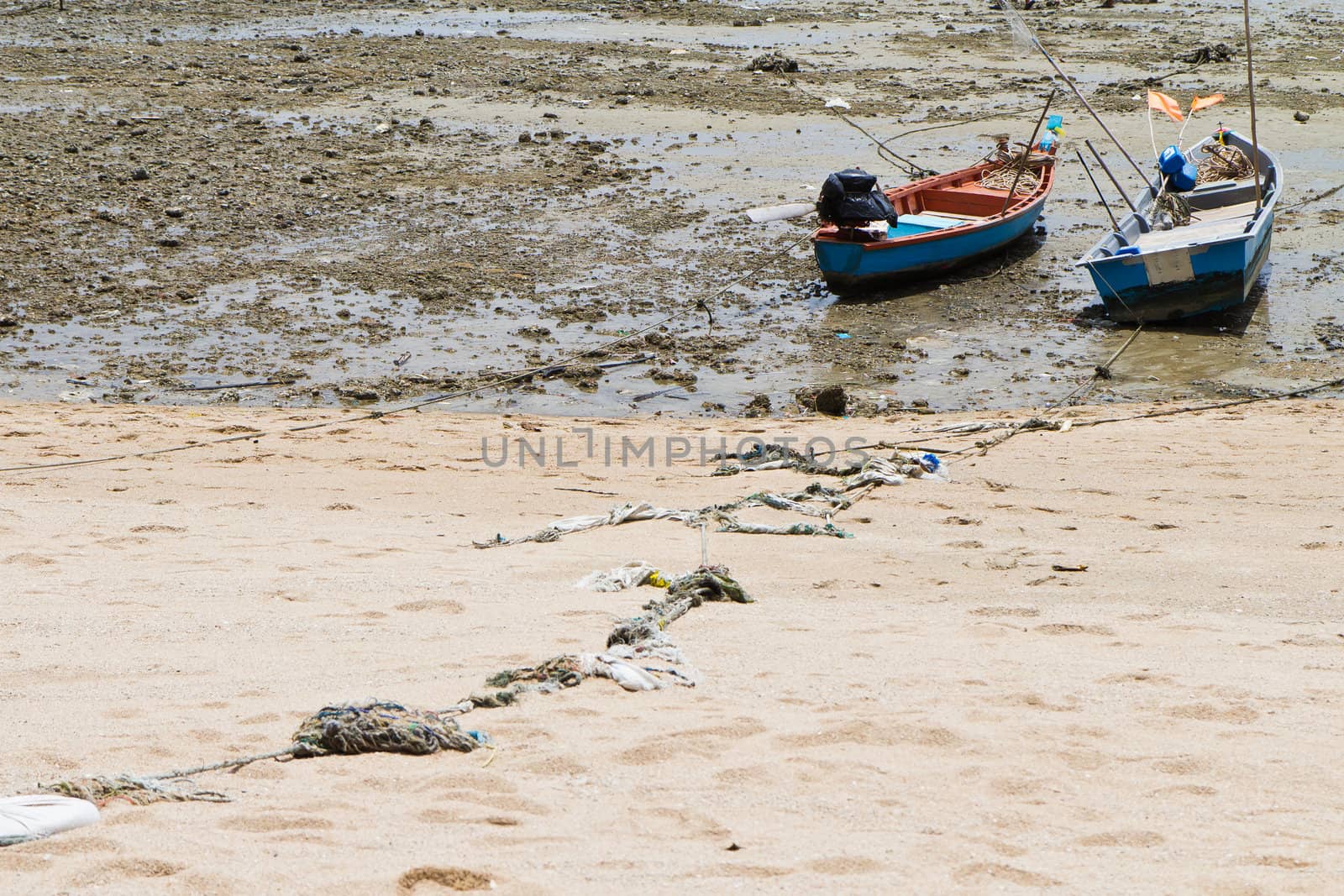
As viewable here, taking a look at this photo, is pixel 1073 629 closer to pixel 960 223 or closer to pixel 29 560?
pixel 29 560

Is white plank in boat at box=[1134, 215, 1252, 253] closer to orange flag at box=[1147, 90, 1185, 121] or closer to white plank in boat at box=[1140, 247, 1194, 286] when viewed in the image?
white plank in boat at box=[1140, 247, 1194, 286]

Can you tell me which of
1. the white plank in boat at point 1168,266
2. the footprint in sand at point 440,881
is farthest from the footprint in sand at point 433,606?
the white plank in boat at point 1168,266

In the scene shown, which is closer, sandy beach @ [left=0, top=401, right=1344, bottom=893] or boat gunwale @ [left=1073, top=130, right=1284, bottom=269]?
sandy beach @ [left=0, top=401, right=1344, bottom=893]

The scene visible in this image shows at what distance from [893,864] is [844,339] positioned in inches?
357

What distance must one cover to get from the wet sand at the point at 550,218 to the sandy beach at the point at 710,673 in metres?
2.32

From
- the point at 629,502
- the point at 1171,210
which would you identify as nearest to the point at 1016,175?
the point at 1171,210

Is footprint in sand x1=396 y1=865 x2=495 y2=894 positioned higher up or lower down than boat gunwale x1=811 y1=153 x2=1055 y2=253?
lower down

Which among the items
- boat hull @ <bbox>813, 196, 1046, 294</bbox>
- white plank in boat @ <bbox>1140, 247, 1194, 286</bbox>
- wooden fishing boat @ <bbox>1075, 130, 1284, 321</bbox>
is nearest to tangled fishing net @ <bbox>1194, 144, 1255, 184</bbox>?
wooden fishing boat @ <bbox>1075, 130, 1284, 321</bbox>

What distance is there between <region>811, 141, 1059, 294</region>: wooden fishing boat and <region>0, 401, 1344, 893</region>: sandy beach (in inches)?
169

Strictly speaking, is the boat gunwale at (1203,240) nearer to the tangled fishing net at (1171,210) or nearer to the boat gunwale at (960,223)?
the tangled fishing net at (1171,210)

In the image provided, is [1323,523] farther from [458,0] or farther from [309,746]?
[458,0]

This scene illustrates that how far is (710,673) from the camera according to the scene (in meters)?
5.04

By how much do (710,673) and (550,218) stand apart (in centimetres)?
1088

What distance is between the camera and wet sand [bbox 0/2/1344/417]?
11.3 meters
